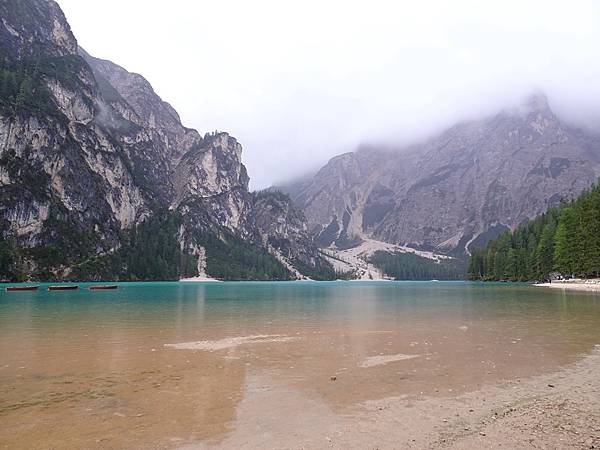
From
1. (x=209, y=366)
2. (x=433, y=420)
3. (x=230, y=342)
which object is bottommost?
(x=230, y=342)

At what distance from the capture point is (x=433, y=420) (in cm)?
1299

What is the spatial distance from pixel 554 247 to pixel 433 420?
130 metres

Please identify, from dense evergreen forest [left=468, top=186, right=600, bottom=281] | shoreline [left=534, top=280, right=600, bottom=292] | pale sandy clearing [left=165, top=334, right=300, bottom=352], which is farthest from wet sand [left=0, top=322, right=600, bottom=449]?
dense evergreen forest [left=468, top=186, right=600, bottom=281]

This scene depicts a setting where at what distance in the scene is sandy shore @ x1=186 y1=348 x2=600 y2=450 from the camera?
36.9 feet

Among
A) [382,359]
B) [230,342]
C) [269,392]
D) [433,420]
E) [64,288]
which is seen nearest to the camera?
[433,420]

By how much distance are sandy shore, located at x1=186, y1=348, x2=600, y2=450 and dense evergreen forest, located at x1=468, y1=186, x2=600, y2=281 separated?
9807 cm

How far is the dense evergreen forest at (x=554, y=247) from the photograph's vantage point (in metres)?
99.4

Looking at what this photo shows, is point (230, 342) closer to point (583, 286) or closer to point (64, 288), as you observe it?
point (583, 286)

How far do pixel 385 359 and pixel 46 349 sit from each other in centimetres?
1998

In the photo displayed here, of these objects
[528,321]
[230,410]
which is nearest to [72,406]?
[230,410]

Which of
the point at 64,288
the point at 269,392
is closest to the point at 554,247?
the point at 269,392

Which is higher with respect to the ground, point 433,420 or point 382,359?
point 433,420

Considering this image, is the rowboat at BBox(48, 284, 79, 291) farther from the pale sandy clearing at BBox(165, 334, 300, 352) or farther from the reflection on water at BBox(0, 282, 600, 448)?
the pale sandy clearing at BBox(165, 334, 300, 352)

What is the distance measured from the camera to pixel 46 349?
26344 millimetres
